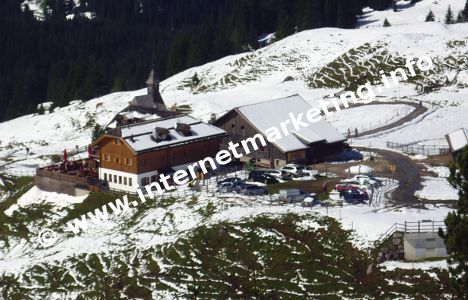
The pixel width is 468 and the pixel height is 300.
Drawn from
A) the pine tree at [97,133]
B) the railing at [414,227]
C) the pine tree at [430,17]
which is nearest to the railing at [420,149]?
the railing at [414,227]

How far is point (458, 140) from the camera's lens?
7819 cm

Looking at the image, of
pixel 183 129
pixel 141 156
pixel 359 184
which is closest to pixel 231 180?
pixel 141 156

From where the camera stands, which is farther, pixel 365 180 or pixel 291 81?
pixel 291 81

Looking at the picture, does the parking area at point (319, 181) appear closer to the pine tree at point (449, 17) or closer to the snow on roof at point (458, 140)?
the snow on roof at point (458, 140)

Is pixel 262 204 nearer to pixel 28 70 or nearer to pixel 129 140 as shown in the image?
pixel 129 140

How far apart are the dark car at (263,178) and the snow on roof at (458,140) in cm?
1462

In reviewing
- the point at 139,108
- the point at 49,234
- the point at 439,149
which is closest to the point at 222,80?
the point at 139,108

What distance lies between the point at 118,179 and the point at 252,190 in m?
12.8

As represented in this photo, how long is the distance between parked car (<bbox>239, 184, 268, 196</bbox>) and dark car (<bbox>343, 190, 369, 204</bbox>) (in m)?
6.82

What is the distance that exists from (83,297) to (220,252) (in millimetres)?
9521

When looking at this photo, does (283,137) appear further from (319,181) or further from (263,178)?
(319,181)

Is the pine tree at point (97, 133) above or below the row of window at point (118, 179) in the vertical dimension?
below

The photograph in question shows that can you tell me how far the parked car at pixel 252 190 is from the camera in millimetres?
73062

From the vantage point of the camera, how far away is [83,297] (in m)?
63.3
